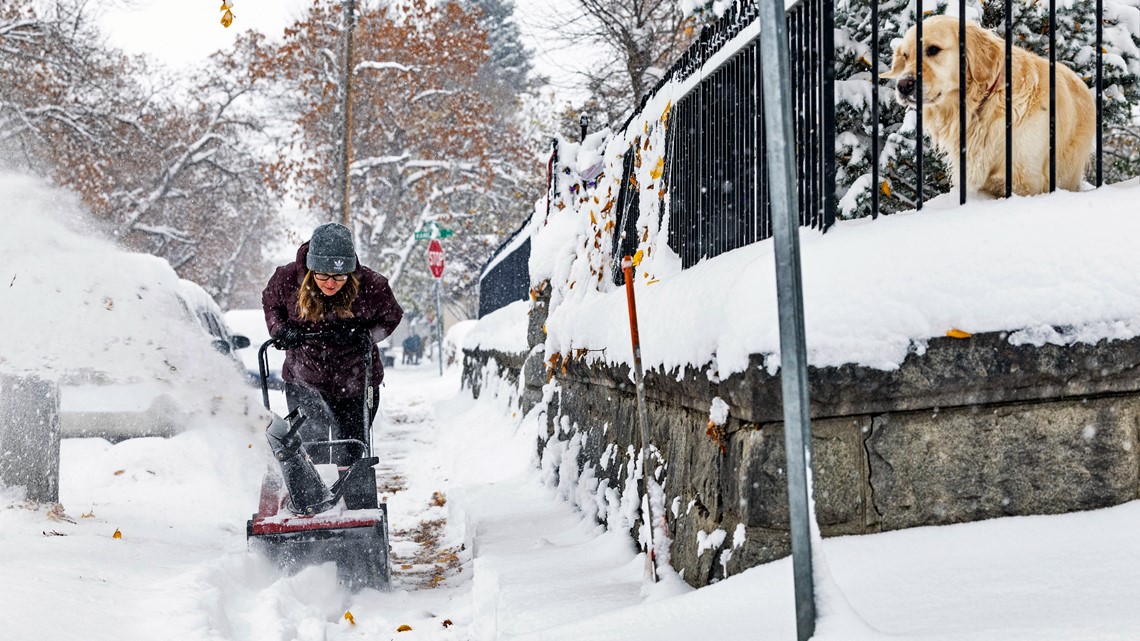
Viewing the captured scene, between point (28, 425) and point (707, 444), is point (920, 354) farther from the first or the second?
point (28, 425)

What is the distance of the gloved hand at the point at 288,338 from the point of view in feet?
16.0

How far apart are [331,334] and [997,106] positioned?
3.37m

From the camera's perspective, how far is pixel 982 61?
3.71 meters

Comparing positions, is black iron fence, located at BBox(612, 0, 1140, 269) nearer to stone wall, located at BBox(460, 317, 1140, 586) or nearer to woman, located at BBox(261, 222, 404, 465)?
stone wall, located at BBox(460, 317, 1140, 586)

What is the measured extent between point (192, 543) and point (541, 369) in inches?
146

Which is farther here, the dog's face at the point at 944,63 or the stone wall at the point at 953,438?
the dog's face at the point at 944,63

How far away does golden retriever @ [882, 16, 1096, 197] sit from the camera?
138 inches

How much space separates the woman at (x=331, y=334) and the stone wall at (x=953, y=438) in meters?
2.82

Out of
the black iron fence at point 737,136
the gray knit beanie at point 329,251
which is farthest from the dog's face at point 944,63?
the gray knit beanie at point 329,251

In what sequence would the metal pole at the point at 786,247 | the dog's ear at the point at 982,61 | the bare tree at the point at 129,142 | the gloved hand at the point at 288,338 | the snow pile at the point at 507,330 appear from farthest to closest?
the bare tree at the point at 129,142, the snow pile at the point at 507,330, the gloved hand at the point at 288,338, the dog's ear at the point at 982,61, the metal pole at the point at 786,247

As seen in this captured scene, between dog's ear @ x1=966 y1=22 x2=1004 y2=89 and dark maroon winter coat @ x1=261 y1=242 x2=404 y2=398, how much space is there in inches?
124

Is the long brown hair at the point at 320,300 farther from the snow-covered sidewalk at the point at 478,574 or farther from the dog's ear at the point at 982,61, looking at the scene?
the dog's ear at the point at 982,61

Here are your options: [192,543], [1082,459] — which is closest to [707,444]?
[1082,459]

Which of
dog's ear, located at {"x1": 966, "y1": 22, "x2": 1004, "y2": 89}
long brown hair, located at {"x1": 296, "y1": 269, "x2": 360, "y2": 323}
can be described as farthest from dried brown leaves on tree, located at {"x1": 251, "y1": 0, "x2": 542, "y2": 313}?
dog's ear, located at {"x1": 966, "y1": 22, "x2": 1004, "y2": 89}
